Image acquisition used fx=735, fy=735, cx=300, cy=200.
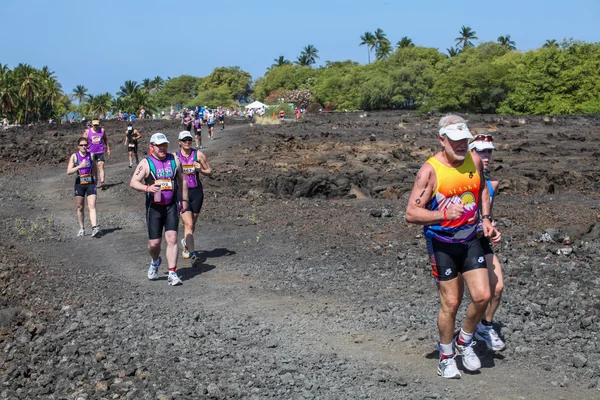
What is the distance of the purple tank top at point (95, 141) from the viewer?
63.2ft

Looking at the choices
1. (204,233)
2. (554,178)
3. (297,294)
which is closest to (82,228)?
(204,233)

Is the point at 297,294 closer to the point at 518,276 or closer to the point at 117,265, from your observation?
the point at 518,276

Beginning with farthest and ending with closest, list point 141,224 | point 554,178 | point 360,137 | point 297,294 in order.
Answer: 1. point 360,137
2. point 554,178
3. point 141,224
4. point 297,294

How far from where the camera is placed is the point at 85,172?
43.9 feet

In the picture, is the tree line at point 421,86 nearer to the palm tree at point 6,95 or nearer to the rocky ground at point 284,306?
the palm tree at point 6,95

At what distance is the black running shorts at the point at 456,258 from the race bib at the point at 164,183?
442 cm

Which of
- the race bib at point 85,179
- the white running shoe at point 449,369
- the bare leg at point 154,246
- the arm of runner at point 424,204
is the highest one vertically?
the arm of runner at point 424,204

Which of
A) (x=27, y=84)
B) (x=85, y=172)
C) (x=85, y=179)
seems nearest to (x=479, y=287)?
(x=85, y=172)

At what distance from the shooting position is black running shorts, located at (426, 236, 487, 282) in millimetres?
5430

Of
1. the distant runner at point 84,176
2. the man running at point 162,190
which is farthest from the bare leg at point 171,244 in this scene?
the distant runner at point 84,176

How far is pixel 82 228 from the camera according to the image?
13.8 m

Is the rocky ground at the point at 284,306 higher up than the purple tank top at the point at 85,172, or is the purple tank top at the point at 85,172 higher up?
the purple tank top at the point at 85,172

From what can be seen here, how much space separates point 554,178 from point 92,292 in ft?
50.4

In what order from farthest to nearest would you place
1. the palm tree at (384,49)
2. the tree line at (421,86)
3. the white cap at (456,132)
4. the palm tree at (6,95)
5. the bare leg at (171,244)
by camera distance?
the palm tree at (384,49)
the palm tree at (6,95)
the tree line at (421,86)
the bare leg at (171,244)
the white cap at (456,132)
